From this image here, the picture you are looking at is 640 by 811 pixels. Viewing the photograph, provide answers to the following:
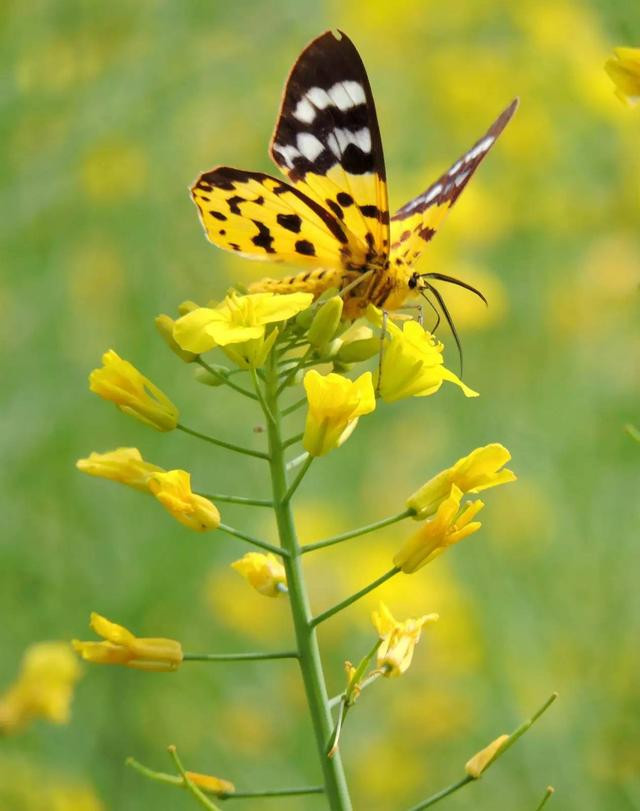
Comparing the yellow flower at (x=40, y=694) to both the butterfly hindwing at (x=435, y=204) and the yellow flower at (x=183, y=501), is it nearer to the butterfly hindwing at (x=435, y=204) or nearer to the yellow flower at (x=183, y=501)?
the yellow flower at (x=183, y=501)

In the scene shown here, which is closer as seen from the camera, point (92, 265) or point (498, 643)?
point (498, 643)

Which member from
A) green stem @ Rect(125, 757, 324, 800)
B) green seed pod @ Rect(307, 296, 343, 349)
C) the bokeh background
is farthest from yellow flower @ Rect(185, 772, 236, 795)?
the bokeh background

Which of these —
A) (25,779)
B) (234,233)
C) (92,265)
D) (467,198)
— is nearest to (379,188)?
(234,233)

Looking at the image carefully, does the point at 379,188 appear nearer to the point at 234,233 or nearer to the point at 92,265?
the point at 234,233

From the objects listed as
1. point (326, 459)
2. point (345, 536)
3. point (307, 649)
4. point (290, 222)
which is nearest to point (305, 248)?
point (290, 222)

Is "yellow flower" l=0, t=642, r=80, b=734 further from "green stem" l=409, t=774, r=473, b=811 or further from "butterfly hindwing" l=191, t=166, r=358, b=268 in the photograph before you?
"green stem" l=409, t=774, r=473, b=811

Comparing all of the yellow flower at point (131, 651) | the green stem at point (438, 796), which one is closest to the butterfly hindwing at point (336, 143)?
the yellow flower at point (131, 651)

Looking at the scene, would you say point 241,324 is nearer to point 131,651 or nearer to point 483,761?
point 131,651
